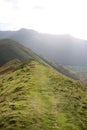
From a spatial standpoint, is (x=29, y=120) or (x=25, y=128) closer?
(x=25, y=128)

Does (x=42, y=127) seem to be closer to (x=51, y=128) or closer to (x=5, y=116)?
(x=51, y=128)

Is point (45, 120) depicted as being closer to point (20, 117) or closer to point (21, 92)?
point (20, 117)

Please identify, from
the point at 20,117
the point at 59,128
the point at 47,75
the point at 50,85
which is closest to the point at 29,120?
the point at 20,117

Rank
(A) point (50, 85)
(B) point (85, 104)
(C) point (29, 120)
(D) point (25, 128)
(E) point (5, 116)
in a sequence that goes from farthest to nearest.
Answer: (A) point (50, 85) < (B) point (85, 104) < (E) point (5, 116) < (C) point (29, 120) < (D) point (25, 128)

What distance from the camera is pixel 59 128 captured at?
37.9m

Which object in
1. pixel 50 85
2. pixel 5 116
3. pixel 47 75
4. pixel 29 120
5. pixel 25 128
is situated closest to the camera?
pixel 25 128

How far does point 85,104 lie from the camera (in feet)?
177

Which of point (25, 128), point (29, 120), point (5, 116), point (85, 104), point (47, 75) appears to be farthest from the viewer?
point (47, 75)

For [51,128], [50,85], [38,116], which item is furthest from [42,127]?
[50,85]

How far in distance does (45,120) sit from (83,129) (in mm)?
5332

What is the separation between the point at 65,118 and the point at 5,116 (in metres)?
8.25

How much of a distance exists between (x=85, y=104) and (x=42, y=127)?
18.3m

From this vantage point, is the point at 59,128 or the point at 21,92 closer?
the point at 59,128

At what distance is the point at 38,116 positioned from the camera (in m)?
41.2
